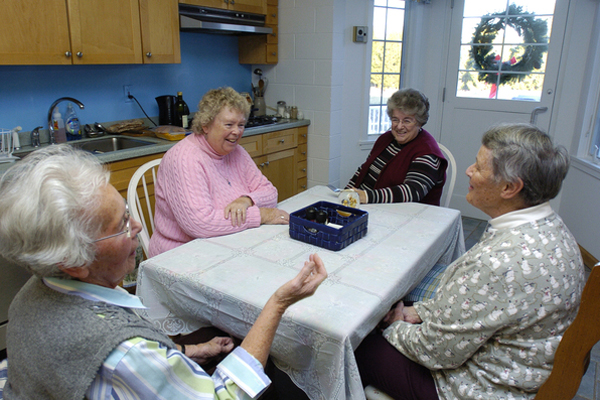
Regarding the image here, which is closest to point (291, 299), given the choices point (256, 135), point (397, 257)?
point (397, 257)

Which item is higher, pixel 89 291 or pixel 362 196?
pixel 89 291

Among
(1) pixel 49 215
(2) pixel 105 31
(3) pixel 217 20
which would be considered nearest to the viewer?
(1) pixel 49 215

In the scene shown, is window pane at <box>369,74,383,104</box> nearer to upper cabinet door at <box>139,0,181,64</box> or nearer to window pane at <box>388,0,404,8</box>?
window pane at <box>388,0,404,8</box>

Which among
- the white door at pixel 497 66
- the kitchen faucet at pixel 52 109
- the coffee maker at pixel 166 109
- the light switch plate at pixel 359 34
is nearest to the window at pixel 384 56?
the light switch plate at pixel 359 34

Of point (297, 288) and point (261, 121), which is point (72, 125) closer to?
point (261, 121)

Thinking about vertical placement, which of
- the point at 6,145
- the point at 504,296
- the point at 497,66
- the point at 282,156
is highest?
the point at 497,66

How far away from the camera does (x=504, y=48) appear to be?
144 inches

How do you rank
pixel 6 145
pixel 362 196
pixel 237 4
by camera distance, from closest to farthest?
pixel 362 196, pixel 6 145, pixel 237 4

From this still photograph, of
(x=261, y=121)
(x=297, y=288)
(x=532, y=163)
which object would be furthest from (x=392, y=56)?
Result: (x=297, y=288)

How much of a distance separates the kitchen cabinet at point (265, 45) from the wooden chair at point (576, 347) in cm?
339

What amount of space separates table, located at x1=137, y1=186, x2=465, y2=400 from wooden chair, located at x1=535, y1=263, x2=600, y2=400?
17.1 inches

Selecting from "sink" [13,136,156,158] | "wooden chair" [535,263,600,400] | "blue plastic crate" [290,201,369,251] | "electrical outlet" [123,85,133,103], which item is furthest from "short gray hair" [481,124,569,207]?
"electrical outlet" [123,85,133,103]

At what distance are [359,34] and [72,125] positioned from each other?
2.39 metres

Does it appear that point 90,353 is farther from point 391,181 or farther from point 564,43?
point 564,43
